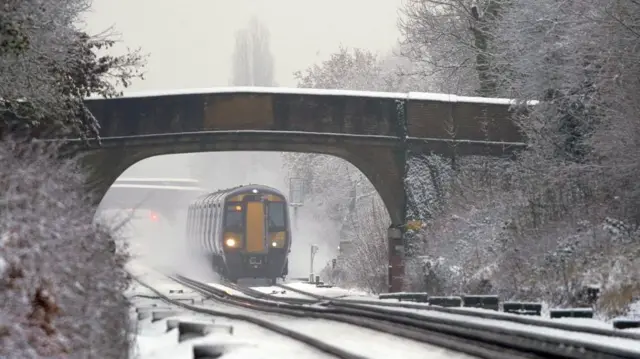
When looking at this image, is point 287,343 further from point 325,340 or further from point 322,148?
point 322,148

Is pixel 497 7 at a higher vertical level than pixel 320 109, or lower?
higher

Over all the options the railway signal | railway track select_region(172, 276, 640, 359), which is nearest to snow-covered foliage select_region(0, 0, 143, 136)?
railway track select_region(172, 276, 640, 359)

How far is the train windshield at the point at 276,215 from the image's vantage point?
35219mm

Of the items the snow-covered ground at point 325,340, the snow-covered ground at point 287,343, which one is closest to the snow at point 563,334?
the snow-covered ground at point 325,340

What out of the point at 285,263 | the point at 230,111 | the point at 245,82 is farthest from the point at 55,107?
the point at 245,82

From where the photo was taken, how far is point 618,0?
18.4 m

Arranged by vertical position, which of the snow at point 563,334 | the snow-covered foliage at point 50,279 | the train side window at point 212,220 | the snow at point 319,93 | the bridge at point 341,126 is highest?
the snow at point 319,93

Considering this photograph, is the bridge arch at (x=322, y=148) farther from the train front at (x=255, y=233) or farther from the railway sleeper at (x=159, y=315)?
the railway sleeper at (x=159, y=315)

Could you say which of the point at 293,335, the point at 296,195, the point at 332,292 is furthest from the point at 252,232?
the point at 293,335

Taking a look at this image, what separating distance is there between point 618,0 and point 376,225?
51.3 feet

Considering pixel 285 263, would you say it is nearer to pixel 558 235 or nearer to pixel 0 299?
pixel 558 235

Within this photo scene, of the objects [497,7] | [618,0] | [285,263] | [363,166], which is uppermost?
[497,7]

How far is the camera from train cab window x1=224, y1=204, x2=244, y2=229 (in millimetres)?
34531

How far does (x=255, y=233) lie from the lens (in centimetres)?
3491
